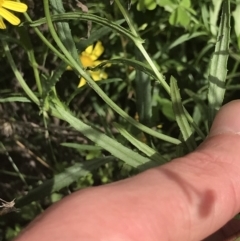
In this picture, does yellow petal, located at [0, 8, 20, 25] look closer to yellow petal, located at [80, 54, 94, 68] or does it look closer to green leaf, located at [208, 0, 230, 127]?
green leaf, located at [208, 0, 230, 127]

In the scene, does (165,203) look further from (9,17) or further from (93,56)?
(93,56)

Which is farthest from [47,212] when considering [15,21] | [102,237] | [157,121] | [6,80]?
[6,80]

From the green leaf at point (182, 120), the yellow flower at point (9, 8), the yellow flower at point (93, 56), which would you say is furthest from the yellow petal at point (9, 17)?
the yellow flower at point (93, 56)

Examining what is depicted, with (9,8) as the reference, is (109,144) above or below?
below

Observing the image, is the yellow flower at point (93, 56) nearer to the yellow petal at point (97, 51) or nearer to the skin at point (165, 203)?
the yellow petal at point (97, 51)

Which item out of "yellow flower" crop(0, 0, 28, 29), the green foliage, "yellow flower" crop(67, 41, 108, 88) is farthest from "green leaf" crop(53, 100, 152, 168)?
"yellow flower" crop(67, 41, 108, 88)

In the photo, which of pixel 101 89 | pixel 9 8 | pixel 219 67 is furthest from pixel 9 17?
pixel 219 67

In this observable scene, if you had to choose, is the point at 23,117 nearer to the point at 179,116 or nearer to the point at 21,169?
the point at 21,169
